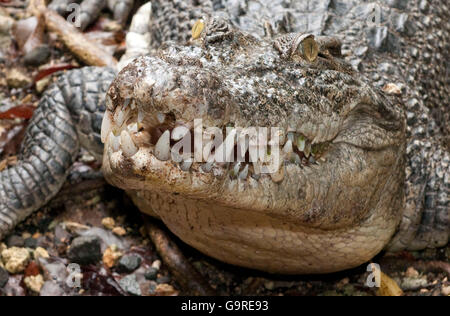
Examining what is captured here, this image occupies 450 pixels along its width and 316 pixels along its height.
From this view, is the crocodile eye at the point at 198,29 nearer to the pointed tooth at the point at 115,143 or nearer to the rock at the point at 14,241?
the pointed tooth at the point at 115,143

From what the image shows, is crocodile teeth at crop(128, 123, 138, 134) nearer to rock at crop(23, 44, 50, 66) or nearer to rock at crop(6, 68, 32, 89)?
rock at crop(6, 68, 32, 89)

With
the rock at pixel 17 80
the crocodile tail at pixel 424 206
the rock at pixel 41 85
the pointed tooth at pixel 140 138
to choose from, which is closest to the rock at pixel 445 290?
the crocodile tail at pixel 424 206

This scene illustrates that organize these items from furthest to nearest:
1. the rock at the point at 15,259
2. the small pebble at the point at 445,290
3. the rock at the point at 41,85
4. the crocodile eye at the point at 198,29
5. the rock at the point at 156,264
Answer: the rock at the point at 41,85 < the rock at the point at 156,264 < the rock at the point at 15,259 < the small pebble at the point at 445,290 < the crocodile eye at the point at 198,29

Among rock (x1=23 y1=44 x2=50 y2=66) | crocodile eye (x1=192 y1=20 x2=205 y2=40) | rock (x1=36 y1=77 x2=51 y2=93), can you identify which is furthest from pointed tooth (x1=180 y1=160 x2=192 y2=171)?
rock (x1=23 y1=44 x2=50 y2=66)

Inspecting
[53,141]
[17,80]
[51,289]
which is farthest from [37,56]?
[51,289]
